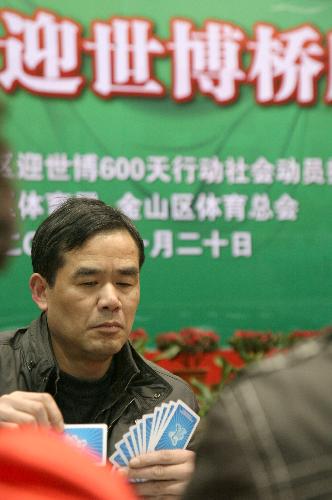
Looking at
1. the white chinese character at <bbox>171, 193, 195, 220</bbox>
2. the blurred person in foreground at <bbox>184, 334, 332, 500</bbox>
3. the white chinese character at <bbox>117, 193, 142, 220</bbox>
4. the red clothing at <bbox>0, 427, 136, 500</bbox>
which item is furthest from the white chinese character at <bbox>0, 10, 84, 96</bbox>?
the red clothing at <bbox>0, 427, 136, 500</bbox>

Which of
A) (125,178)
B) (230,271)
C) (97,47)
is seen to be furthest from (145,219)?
(97,47)

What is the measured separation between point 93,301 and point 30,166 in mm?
1348

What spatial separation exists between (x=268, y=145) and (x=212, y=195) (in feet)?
1.06

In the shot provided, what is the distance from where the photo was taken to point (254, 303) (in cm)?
358

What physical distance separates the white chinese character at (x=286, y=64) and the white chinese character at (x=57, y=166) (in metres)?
0.85

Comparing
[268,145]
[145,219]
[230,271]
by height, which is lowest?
[230,271]

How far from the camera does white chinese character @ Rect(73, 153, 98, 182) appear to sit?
347 cm

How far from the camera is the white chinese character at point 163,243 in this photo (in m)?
3.51

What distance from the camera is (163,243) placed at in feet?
11.5

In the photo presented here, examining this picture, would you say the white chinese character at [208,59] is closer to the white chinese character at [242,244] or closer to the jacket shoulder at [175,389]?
the white chinese character at [242,244]

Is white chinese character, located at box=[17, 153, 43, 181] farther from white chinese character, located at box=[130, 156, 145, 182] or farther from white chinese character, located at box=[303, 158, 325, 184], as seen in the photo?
white chinese character, located at box=[303, 158, 325, 184]

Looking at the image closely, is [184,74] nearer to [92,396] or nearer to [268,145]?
[268,145]

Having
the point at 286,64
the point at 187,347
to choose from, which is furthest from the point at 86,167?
the point at 286,64

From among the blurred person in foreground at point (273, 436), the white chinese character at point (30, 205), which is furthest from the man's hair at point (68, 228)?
the blurred person in foreground at point (273, 436)
